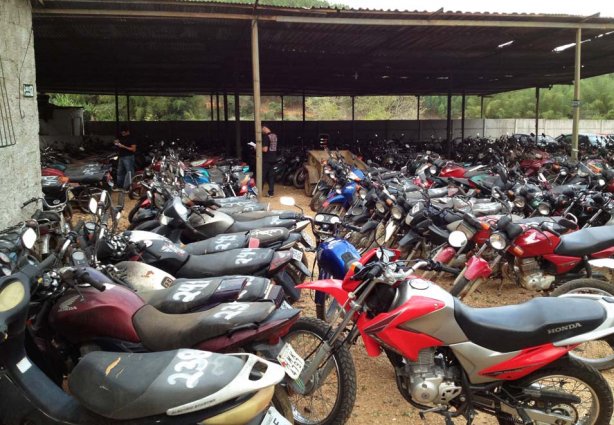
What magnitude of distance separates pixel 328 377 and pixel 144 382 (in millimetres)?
1218

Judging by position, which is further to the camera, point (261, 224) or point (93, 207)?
point (261, 224)

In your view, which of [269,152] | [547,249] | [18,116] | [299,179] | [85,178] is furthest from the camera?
[299,179]

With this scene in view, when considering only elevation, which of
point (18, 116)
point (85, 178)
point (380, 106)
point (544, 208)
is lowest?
point (544, 208)

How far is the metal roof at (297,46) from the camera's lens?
23.9 feet

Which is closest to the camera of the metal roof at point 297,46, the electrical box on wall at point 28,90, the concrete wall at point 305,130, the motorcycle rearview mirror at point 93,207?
the motorcycle rearview mirror at point 93,207

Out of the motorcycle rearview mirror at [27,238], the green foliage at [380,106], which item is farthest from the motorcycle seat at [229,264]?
the green foliage at [380,106]

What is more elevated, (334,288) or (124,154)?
(124,154)

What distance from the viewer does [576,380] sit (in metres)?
2.24

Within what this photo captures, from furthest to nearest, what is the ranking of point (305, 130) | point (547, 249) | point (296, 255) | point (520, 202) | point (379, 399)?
1. point (305, 130)
2. point (520, 202)
3. point (547, 249)
4. point (296, 255)
5. point (379, 399)

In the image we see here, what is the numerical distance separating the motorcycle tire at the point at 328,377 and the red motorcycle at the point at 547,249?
161 centimetres

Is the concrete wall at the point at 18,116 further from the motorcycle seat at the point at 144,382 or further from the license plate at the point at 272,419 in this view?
the license plate at the point at 272,419

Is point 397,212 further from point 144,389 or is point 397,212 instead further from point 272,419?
point 144,389

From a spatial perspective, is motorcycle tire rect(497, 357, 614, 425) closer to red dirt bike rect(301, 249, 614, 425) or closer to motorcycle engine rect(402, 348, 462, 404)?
red dirt bike rect(301, 249, 614, 425)

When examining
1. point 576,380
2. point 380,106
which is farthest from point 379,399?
point 380,106
